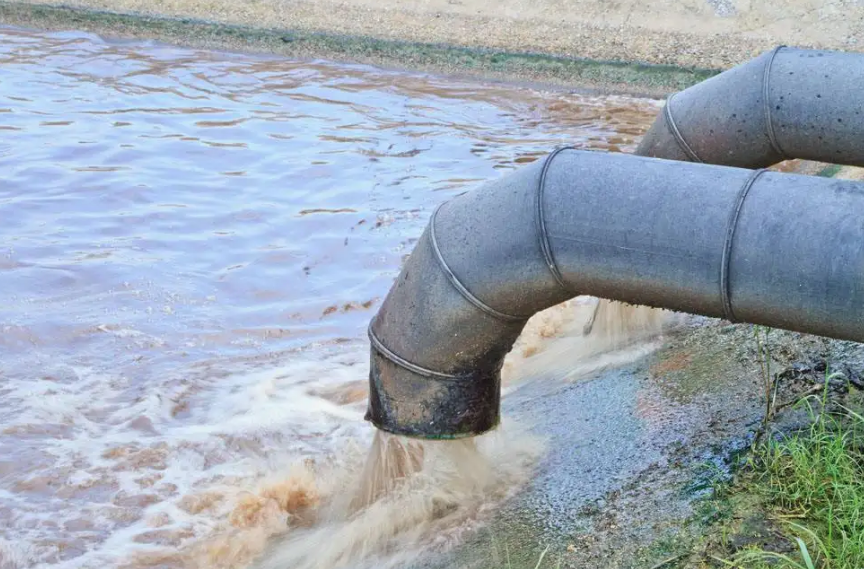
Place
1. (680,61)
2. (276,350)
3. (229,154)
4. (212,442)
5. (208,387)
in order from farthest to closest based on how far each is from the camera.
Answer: (680,61), (229,154), (276,350), (208,387), (212,442)

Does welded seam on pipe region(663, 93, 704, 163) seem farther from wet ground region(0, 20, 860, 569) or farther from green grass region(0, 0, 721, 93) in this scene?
green grass region(0, 0, 721, 93)

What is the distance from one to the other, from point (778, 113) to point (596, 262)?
1646mm

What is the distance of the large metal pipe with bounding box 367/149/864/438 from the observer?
3178mm

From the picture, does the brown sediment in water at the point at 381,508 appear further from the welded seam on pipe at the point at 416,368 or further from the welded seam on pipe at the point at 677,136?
the welded seam on pipe at the point at 677,136

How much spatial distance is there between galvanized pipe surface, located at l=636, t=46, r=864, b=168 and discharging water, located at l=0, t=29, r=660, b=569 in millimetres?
1342

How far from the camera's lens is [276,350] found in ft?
21.0

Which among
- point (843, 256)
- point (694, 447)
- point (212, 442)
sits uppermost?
point (843, 256)

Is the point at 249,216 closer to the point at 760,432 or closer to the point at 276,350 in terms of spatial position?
the point at 276,350

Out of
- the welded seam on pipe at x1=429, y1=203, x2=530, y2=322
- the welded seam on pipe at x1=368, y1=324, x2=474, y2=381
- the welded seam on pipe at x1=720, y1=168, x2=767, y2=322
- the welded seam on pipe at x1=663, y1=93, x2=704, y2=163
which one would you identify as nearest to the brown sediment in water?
the welded seam on pipe at x1=368, y1=324, x2=474, y2=381

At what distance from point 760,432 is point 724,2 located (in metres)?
10.2

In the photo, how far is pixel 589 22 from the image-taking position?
13172mm

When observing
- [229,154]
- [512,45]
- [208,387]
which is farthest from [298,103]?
[208,387]

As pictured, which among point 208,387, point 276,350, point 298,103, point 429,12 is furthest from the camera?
point 429,12

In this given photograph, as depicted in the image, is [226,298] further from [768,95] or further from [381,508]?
[768,95]
